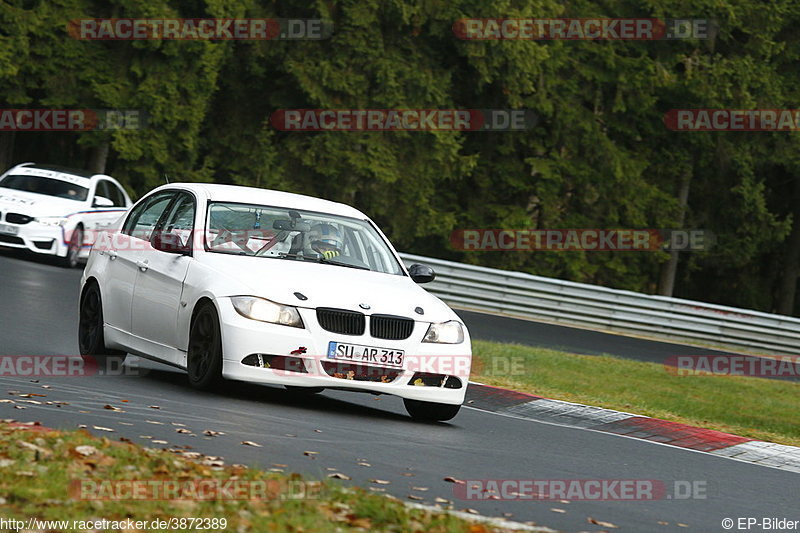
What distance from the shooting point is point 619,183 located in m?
43.1

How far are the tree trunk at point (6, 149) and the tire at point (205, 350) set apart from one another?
25.4 metres

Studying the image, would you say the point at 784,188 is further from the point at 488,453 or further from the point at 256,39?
Result: the point at 488,453

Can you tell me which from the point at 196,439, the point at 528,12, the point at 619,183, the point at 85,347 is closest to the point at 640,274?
the point at 619,183

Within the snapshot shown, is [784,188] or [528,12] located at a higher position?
[528,12]

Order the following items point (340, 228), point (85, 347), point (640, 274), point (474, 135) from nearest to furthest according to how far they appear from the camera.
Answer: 1. point (340, 228)
2. point (85, 347)
3. point (474, 135)
4. point (640, 274)

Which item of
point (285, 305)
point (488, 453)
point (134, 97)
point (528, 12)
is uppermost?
point (528, 12)

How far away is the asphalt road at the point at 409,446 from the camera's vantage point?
785 cm

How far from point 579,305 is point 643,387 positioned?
10.6 m

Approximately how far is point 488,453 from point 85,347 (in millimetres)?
4422

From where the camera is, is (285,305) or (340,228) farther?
(340,228)

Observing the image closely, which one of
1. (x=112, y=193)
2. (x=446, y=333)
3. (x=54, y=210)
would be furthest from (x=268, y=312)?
(x=112, y=193)
